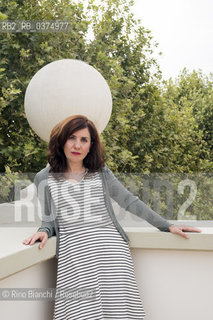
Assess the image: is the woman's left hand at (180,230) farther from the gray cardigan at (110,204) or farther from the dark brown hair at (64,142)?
the dark brown hair at (64,142)

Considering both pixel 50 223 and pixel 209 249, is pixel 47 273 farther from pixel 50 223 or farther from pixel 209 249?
pixel 209 249

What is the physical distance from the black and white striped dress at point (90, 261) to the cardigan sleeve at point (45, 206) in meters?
0.03

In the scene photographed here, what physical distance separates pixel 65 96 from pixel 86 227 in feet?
2.78

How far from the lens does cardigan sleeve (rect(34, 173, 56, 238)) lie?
191 cm

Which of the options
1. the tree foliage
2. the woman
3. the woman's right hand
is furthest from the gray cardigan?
the tree foliage

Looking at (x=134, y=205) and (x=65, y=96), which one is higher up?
(x=65, y=96)

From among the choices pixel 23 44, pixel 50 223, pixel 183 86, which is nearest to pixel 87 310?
pixel 50 223

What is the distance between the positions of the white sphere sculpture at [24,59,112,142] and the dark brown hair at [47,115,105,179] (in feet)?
1.30

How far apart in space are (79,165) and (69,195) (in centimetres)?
17

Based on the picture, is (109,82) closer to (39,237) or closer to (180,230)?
(180,230)

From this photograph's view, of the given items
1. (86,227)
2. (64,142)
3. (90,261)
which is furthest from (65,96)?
(90,261)

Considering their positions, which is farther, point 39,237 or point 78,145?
point 78,145

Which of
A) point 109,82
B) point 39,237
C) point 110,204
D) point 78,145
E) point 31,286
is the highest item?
point 109,82

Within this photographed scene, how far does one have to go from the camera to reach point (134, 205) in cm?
200
